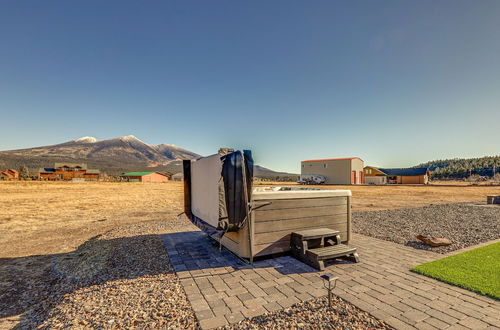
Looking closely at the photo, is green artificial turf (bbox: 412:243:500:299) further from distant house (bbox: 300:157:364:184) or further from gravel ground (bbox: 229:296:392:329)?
distant house (bbox: 300:157:364:184)

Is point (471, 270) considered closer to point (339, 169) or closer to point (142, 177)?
point (339, 169)

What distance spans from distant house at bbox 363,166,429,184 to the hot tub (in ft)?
153

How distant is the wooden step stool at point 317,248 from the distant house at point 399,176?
154 feet

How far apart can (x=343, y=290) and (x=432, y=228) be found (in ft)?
20.5

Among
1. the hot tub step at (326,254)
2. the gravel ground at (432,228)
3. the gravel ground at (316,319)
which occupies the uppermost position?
the hot tub step at (326,254)

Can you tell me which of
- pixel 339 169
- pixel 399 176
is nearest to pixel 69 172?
pixel 339 169

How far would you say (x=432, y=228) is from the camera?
23.8 ft

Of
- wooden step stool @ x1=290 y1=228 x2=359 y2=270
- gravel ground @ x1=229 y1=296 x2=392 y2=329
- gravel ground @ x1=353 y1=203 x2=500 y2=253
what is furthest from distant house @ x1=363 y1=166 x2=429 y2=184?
gravel ground @ x1=229 y1=296 x2=392 y2=329

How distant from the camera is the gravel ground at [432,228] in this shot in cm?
580

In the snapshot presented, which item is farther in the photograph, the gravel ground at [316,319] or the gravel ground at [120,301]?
the gravel ground at [120,301]

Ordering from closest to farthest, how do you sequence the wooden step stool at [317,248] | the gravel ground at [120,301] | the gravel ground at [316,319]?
the gravel ground at [316,319], the gravel ground at [120,301], the wooden step stool at [317,248]

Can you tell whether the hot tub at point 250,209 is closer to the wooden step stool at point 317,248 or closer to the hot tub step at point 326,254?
the wooden step stool at point 317,248

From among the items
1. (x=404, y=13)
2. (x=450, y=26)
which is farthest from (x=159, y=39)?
(x=450, y=26)

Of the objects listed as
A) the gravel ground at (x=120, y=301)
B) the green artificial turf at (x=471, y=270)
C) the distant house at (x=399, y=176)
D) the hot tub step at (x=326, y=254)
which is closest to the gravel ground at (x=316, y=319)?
the gravel ground at (x=120, y=301)
